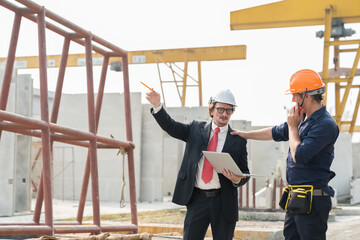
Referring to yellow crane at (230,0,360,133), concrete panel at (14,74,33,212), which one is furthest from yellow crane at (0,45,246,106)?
concrete panel at (14,74,33,212)

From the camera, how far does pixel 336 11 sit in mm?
23125

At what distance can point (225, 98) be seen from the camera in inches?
179

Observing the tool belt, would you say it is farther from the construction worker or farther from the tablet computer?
the tablet computer

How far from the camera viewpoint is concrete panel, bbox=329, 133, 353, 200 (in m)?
20.2

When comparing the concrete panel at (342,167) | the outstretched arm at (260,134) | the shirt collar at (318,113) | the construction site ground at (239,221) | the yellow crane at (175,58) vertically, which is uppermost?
the yellow crane at (175,58)

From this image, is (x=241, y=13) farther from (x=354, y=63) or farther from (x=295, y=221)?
(x=295, y=221)

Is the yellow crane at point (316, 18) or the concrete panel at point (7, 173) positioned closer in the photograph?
the concrete panel at point (7, 173)

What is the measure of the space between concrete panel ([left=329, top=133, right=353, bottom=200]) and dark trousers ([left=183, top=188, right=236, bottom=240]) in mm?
16202

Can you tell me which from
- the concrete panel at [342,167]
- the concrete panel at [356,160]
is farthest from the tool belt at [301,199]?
the concrete panel at [356,160]

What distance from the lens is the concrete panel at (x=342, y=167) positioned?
20.2 m

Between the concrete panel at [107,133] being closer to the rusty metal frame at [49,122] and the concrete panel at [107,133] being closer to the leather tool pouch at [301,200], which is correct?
the rusty metal frame at [49,122]

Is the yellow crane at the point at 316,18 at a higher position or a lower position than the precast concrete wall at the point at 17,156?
higher

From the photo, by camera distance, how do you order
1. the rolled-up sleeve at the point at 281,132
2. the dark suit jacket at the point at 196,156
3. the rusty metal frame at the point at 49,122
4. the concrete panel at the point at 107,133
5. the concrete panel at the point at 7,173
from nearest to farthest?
1. the rolled-up sleeve at the point at 281,132
2. the dark suit jacket at the point at 196,156
3. the rusty metal frame at the point at 49,122
4. the concrete panel at the point at 7,173
5. the concrete panel at the point at 107,133

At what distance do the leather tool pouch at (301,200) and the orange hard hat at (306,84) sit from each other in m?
0.61
